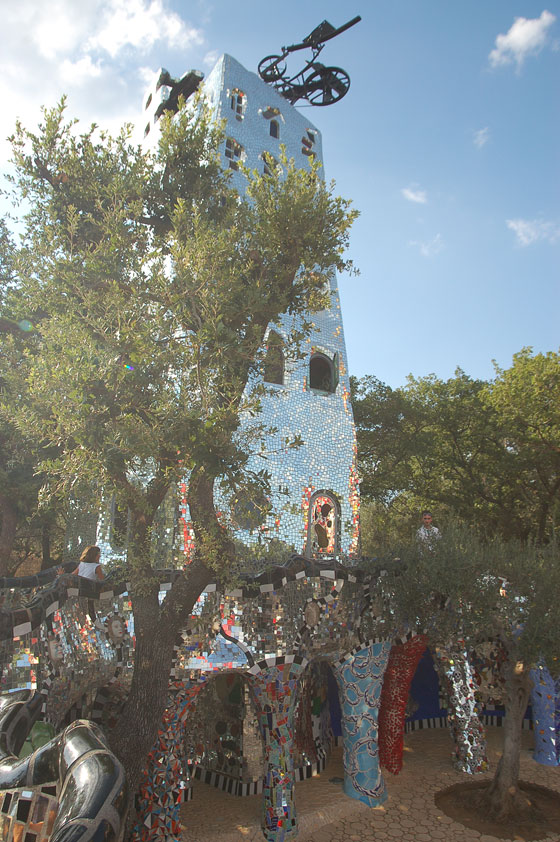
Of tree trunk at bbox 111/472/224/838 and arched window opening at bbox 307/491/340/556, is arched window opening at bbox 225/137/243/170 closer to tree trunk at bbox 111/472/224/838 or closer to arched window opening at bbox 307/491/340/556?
arched window opening at bbox 307/491/340/556

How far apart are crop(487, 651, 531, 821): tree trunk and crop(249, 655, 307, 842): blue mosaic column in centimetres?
406

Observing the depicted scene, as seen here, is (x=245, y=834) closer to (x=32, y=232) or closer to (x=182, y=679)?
(x=182, y=679)

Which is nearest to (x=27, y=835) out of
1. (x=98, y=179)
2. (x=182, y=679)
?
(x=182, y=679)

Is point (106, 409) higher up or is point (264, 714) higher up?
point (106, 409)

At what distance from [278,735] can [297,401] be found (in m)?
7.02

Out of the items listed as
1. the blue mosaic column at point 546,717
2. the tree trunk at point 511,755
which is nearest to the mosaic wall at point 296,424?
the tree trunk at point 511,755

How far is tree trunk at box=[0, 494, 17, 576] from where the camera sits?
13.3 meters

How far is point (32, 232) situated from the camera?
26.6ft

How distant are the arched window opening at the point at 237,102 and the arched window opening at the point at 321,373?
7.11m

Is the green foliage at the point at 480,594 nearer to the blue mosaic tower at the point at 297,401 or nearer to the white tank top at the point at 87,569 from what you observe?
the blue mosaic tower at the point at 297,401

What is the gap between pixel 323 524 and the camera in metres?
12.6

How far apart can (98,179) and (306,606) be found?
744cm

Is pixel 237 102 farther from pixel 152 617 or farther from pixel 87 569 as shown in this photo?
pixel 152 617

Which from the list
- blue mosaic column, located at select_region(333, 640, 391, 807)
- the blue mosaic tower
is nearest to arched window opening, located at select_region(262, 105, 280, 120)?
the blue mosaic tower
